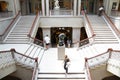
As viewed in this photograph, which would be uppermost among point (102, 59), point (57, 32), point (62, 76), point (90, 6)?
point (90, 6)

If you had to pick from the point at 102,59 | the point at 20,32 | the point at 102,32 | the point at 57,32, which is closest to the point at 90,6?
the point at 57,32

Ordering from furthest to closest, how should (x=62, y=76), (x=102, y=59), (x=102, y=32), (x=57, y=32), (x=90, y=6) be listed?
(x=57, y=32)
(x=90, y=6)
(x=102, y=32)
(x=102, y=59)
(x=62, y=76)

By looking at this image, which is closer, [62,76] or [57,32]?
[62,76]

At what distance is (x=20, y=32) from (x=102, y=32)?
8820 millimetres

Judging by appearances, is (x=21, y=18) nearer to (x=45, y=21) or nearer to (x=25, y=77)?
(x=45, y=21)

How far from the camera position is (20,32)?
14.8 meters

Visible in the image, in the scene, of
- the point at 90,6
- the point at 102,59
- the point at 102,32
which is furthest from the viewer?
the point at 90,6

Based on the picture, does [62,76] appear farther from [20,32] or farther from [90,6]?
[90,6]

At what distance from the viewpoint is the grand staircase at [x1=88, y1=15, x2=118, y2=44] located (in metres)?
13.6

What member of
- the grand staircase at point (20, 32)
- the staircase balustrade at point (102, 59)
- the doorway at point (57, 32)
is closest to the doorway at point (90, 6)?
the doorway at point (57, 32)

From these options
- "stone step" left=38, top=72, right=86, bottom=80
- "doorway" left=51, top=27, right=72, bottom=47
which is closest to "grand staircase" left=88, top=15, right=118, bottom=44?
"stone step" left=38, top=72, right=86, bottom=80

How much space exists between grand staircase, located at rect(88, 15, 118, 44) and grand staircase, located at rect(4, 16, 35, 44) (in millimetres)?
7256

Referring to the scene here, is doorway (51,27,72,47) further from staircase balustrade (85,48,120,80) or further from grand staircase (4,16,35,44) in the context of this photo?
staircase balustrade (85,48,120,80)

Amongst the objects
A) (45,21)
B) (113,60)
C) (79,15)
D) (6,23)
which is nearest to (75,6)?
(79,15)
